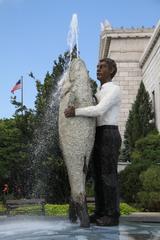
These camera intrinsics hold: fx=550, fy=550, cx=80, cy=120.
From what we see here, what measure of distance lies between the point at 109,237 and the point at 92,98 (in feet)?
6.24

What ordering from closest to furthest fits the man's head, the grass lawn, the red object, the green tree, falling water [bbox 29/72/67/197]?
the man's head < the grass lawn < falling water [bbox 29/72/67/197] < the green tree < the red object

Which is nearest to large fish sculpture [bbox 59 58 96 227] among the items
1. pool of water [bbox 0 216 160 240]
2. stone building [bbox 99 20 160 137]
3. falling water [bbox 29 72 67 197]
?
pool of water [bbox 0 216 160 240]

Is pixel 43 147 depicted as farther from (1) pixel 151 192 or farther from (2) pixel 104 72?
(2) pixel 104 72

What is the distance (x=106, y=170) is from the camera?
6492 mm

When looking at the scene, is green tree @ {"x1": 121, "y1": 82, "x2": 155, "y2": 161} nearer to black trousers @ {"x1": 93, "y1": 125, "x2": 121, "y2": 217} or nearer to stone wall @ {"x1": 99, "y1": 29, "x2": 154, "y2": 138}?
stone wall @ {"x1": 99, "y1": 29, "x2": 154, "y2": 138}

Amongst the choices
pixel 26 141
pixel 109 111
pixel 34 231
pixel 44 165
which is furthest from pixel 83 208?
pixel 26 141

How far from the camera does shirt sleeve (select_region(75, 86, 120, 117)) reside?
20.9 feet

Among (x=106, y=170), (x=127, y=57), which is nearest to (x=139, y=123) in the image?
(x=127, y=57)

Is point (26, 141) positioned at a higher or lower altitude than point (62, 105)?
higher

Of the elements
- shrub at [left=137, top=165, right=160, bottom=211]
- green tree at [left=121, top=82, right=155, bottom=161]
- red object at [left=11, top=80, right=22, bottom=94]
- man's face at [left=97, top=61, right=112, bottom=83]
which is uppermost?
red object at [left=11, top=80, right=22, bottom=94]

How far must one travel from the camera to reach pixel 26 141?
22.2 metres

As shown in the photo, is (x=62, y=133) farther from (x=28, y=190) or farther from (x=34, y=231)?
(x=28, y=190)

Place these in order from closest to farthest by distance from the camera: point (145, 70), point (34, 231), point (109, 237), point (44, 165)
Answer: point (109, 237)
point (34, 231)
point (44, 165)
point (145, 70)

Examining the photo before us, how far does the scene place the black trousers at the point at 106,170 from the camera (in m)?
6.45
